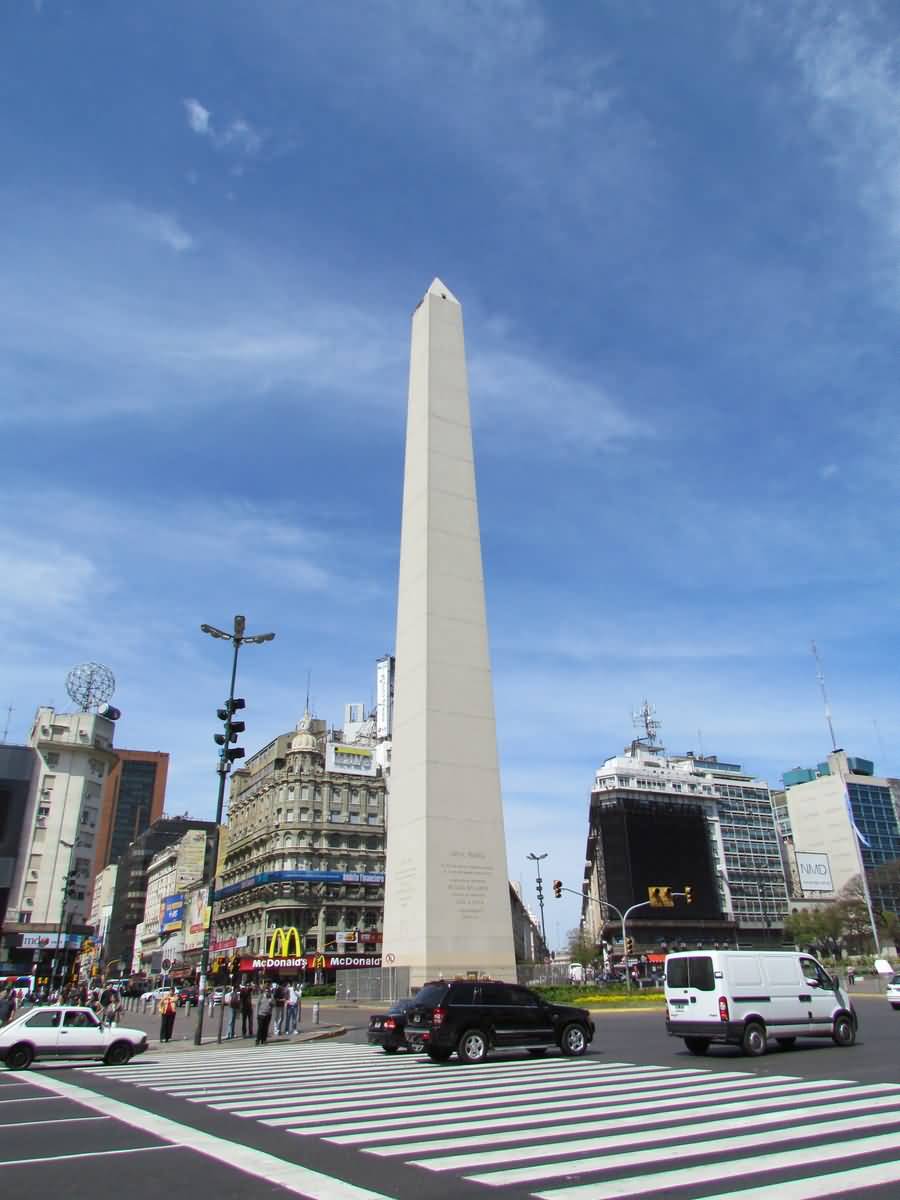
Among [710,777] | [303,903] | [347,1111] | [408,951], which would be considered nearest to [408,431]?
[408,951]

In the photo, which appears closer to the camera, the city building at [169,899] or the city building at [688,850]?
the city building at [169,899]

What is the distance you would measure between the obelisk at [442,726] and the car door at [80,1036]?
1182cm

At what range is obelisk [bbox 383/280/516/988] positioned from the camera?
95.4 ft

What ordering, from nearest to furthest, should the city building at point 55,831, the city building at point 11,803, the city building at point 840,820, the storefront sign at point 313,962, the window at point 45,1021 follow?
the window at point 45,1021 → the storefront sign at point 313,962 → the city building at point 11,803 → the city building at point 55,831 → the city building at point 840,820

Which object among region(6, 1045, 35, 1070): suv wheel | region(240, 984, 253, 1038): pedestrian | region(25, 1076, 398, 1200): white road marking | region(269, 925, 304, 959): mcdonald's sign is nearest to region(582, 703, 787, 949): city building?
region(269, 925, 304, 959): mcdonald's sign

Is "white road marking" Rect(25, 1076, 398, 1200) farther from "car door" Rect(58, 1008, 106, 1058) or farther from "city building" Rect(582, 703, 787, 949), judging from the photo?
"city building" Rect(582, 703, 787, 949)

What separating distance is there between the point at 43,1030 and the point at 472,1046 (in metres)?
9.29

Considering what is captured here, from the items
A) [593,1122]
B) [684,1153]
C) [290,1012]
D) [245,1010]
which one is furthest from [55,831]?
[684,1153]

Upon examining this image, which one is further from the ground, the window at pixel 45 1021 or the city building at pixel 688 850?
the city building at pixel 688 850

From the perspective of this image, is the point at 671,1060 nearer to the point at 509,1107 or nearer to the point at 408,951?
the point at 509,1107

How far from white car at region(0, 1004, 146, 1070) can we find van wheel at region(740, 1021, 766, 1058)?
12.6 m

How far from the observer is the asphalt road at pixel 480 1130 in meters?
6.56

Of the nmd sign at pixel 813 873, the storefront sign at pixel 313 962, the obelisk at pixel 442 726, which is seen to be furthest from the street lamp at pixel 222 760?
the nmd sign at pixel 813 873

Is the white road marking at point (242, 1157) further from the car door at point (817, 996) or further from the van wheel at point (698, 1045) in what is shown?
the car door at point (817, 996)
